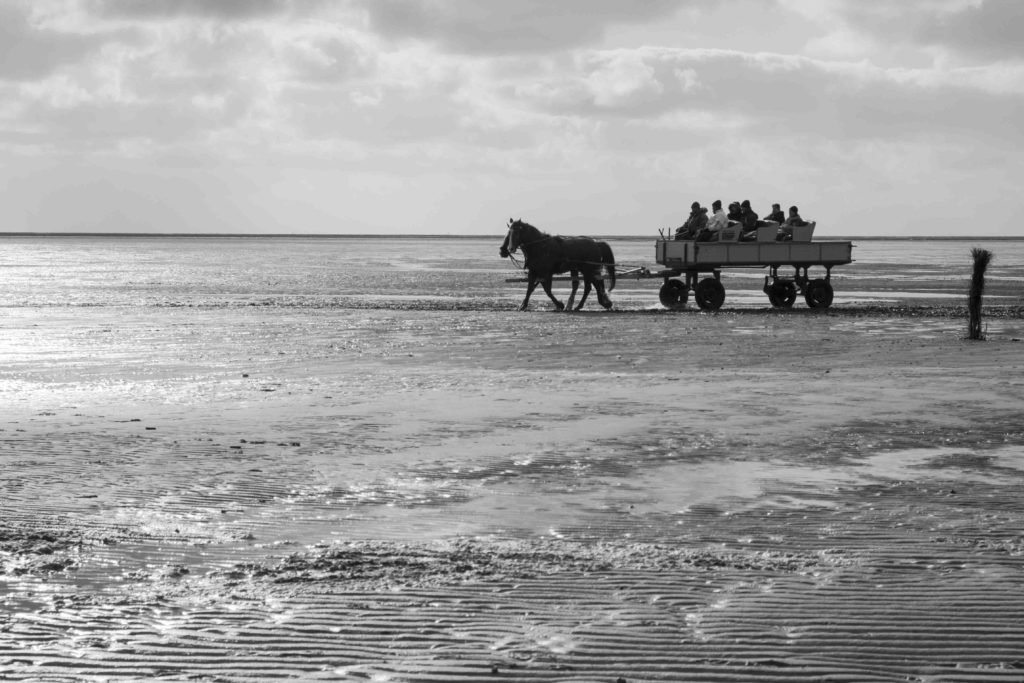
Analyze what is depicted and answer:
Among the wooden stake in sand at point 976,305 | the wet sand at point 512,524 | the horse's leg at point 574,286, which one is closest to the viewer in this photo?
the wet sand at point 512,524

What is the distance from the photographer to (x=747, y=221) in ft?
89.2

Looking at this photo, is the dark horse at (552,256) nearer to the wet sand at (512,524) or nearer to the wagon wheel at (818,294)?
the wagon wheel at (818,294)

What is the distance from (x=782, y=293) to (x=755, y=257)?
7.10 ft

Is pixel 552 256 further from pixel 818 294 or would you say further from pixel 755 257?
pixel 818 294

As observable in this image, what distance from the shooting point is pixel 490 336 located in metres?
20.4

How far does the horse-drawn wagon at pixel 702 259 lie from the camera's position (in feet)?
86.6

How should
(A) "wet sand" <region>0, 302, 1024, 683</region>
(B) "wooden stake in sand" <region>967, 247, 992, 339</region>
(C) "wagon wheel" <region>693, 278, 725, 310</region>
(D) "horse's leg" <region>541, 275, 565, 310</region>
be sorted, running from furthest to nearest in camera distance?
1. (D) "horse's leg" <region>541, 275, 565, 310</region>
2. (C) "wagon wheel" <region>693, 278, 725, 310</region>
3. (B) "wooden stake in sand" <region>967, 247, 992, 339</region>
4. (A) "wet sand" <region>0, 302, 1024, 683</region>

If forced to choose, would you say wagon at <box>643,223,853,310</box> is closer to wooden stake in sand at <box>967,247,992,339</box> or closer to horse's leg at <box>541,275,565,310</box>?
horse's leg at <box>541,275,565,310</box>

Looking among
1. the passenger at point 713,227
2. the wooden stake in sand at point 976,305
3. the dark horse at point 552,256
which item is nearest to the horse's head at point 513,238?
the dark horse at point 552,256

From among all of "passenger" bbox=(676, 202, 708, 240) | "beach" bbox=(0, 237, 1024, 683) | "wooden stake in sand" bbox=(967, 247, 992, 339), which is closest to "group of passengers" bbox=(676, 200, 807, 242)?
"passenger" bbox=(676, 202, 708, 240)

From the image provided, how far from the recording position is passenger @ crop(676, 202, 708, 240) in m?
27.0

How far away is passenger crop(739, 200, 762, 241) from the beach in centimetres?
1043

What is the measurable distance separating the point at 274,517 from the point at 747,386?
7.62 metres

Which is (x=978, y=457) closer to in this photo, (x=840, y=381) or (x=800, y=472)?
(x=800, y=472)
